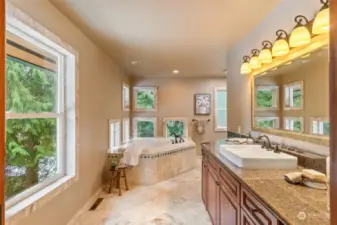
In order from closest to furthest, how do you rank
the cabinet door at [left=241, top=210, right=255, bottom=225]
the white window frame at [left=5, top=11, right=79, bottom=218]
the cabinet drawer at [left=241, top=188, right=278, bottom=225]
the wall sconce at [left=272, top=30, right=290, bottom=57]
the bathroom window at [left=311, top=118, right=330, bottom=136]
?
1. the cabinet drawer at [left=241, top=188, right=278, bottom=225]
2. the cabinet door at [left=241, top=210, right=255, bottom=225]
3. the bathroom window at [left=311, top=118, right=330, bottom=136]
4. the wall sconce at [left=272, top=30, right=290, bottom=57]
5. the white window frame at [left=5, top=11, right=79, bottom=218]

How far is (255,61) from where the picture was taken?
310 centimetres

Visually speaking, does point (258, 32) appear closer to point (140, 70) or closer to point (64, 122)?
point (64, 122)

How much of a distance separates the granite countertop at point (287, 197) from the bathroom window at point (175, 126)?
224 inches

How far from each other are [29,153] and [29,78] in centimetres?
66

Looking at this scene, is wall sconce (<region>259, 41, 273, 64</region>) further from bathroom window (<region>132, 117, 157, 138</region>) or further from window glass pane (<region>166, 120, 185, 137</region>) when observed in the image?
bathroom window (<region>132, 117, 157, 138</region>)

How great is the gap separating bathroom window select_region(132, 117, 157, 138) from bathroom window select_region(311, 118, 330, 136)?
5.74 m

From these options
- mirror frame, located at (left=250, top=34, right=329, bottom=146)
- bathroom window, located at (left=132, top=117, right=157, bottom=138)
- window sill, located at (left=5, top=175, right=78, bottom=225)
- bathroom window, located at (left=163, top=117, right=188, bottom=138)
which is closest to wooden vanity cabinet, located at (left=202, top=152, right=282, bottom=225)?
mirror frame, located at (left=250, top=34, right=329, bottom=146)

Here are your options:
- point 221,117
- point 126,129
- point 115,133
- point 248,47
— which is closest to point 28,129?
point 248,47

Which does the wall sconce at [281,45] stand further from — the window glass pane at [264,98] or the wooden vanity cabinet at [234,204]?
the wooden vanity cabinet at [234,204]

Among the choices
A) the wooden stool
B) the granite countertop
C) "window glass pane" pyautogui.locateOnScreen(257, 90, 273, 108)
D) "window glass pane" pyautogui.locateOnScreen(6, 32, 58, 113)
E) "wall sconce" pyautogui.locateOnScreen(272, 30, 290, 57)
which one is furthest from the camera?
the wooden stool

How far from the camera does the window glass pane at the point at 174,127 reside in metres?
7.61

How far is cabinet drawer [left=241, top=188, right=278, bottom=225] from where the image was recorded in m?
1.24

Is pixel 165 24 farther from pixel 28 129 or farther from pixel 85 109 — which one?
pixel 28 129

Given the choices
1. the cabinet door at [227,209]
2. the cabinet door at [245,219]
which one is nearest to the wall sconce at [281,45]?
the cabinet door at [227,209]
